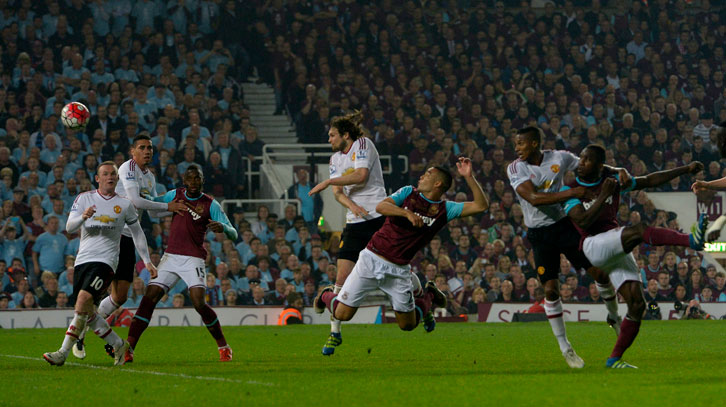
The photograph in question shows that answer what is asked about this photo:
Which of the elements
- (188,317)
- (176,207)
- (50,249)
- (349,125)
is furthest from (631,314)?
(50,249)

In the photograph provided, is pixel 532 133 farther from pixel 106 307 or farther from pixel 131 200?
pixel 106 307

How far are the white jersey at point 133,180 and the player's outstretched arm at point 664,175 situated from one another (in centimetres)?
550

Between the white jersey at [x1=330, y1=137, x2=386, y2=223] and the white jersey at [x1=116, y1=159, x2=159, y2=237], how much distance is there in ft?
7.02

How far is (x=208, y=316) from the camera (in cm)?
1179

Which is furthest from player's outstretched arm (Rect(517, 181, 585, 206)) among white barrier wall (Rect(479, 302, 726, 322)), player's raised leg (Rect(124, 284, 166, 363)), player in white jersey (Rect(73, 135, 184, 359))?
white barrier wall (Rect(479, 302, 726, 322))

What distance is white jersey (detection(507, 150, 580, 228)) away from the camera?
11.0 m

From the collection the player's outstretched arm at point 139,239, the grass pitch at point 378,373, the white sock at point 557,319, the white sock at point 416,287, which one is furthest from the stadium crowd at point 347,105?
the white sock at point 557,319

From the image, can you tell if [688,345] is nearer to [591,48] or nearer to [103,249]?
[103,249]

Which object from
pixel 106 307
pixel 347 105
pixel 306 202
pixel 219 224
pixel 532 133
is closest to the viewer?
pixel 532 133

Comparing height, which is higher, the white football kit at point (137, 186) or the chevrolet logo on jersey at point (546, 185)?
the chevrolet logo on jersey at point (546, 185)

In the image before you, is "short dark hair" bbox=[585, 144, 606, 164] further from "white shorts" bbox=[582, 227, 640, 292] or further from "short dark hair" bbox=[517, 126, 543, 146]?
"short dark hair" bbox=[517, 126, 543, 146]

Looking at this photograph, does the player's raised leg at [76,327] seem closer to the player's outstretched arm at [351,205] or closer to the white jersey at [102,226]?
the white jersey at [102,226]

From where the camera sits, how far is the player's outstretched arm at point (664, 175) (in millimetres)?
9898

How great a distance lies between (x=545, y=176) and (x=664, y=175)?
1.35 metres
